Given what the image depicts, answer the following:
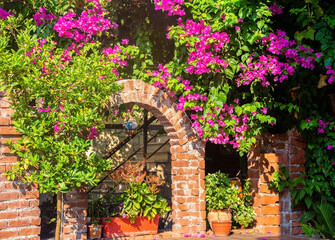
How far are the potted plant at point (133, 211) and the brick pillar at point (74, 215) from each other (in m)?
0.60

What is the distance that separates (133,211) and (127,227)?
0.96 ft

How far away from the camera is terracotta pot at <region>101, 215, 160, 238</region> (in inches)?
291

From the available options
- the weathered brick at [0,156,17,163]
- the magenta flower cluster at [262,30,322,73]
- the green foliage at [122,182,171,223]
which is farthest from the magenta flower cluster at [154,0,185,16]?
the weathered brick at [0,156,17,163]

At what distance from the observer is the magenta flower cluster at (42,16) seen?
6.88 m

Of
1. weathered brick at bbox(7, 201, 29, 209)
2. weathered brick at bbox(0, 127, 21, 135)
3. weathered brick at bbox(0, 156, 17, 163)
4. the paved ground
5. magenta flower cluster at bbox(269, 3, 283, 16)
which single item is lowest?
the paved ground

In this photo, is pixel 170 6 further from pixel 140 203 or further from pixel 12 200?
pixel 12 200

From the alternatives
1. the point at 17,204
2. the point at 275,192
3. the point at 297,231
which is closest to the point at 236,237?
the point at 275,192

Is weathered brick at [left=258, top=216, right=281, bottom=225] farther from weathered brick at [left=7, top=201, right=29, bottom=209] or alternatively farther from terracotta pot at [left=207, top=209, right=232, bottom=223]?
weathered brick at [left=7, top=201, right=29, bottom=209]

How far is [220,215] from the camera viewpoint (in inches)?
308

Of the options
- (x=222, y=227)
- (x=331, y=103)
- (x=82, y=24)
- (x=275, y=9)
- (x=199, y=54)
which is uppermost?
(x=275, y=9)

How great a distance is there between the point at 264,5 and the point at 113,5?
8.42 ft

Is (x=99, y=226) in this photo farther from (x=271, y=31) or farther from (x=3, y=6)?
(x=271, y=31)

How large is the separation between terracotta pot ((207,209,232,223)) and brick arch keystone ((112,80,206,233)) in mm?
168

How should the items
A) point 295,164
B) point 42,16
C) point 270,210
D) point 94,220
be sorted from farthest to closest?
1. point 295,164
2. point 270,210
3. point 94,220
4. point 42,16
